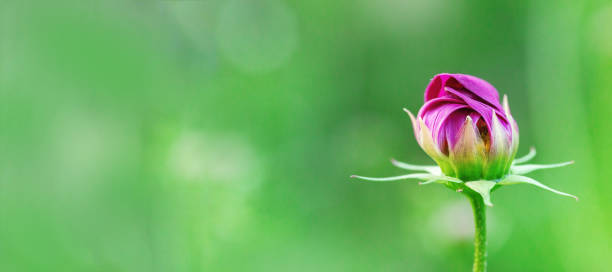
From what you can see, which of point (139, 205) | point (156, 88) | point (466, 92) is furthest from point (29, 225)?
point (466, 92)

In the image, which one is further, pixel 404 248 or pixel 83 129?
pixel 83 129

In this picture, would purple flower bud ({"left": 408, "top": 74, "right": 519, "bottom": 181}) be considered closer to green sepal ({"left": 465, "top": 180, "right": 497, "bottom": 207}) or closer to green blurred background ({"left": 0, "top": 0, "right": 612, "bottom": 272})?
green sepal ({"left": 465, "top": 180, "right": 497, "bottom": 207})

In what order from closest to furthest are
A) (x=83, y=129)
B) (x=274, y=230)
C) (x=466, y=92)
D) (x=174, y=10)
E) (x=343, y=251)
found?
(x=466, y=92) → (x=274, y=230) → (x=343, y=251) → (x=83, y=129) → (x=174, y=10)

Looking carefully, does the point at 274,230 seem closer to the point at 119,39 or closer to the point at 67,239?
the point at 67,239

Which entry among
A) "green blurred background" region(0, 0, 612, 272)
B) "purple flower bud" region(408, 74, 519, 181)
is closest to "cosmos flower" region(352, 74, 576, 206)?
"purple flower bud" region(408, 74, 519, 181)

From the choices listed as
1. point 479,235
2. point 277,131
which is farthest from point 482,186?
point 277,131

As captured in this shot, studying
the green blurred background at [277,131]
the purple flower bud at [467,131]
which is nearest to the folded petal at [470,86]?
the purple flower bud at [467,131]

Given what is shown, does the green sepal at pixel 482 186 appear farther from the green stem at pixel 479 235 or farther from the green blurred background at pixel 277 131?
the green blurred background at pixel 277 131

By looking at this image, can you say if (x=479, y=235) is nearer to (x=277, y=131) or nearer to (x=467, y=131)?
(x=467, y=131)

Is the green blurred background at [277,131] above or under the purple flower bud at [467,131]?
above
